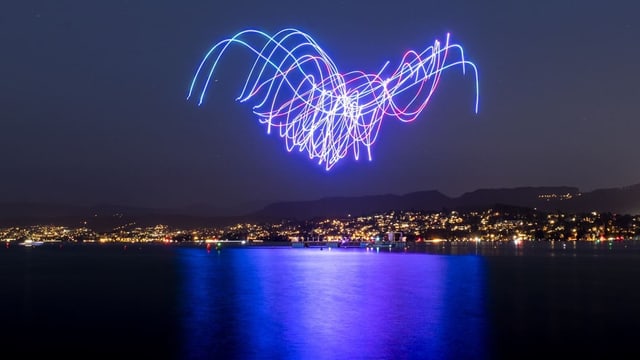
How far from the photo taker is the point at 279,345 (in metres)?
21.4

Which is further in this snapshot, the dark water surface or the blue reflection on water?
the dark water surface

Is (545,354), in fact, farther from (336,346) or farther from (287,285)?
(287,285)

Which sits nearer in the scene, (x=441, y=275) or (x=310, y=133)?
(x=310, y=133)

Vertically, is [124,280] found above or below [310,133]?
below

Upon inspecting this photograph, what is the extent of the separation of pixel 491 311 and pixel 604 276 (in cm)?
2951

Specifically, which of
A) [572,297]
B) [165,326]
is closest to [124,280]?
[165,326]

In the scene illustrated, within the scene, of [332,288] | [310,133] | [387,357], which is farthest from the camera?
[332,288]

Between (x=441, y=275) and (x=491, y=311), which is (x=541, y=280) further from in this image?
(x=491, y=311)

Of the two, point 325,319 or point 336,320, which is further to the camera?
point 325,319

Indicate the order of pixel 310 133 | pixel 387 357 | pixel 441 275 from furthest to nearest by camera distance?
pixel 441 275, pixel 310 133, pixel 387 357

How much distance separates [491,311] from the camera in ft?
103

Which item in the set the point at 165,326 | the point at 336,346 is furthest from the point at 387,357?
the point at 165,326

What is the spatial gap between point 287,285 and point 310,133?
14367mm

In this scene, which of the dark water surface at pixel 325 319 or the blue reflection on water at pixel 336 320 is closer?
the blue reflection on water at pixel 336 320
